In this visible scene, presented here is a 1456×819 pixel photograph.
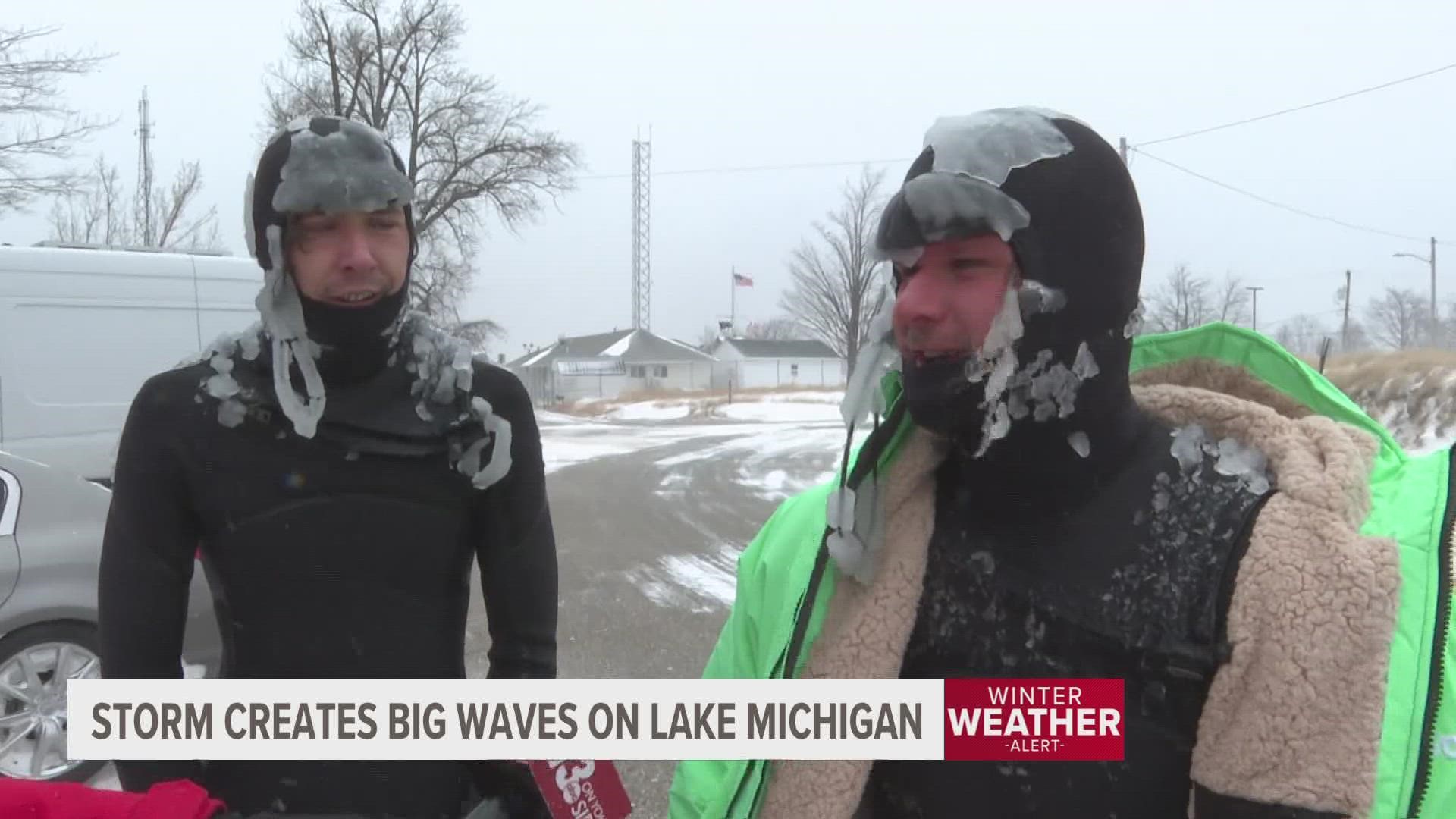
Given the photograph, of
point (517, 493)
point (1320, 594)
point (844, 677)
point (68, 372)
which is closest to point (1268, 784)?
point (1320, 594)

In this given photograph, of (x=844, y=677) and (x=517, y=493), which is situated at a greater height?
(x=517, y=493)

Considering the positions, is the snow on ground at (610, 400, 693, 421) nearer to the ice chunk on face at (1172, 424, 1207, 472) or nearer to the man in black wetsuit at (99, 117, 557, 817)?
the man in black wetsuit at (99, 117, 557, 817)

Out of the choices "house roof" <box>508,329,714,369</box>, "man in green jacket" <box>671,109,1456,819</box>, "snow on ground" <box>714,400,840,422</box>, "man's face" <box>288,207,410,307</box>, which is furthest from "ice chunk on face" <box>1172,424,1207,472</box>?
"house roof" <box>508,329,714,369</box>

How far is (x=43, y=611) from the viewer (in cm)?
379

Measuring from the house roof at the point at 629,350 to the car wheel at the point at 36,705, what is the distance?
57.3 metres

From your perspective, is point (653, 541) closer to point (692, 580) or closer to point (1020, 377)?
point (692, 580)

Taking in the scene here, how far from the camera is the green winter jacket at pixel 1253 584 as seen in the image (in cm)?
111

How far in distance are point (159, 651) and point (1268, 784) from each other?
1581mm

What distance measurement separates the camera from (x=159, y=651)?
64.7 inches

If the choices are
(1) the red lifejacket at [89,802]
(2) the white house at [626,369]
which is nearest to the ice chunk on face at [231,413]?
(1) the red lifejacket at [89,802]

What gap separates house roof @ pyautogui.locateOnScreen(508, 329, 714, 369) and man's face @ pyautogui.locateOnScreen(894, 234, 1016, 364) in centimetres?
6018

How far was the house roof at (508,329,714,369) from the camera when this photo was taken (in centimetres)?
6284

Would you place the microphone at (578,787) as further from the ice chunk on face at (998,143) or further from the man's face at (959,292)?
the ice chunk on face at (998,143)

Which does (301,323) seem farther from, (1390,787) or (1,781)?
(1390,787)
